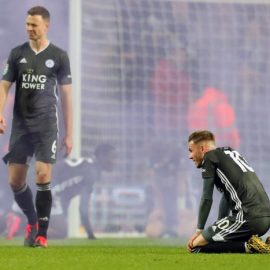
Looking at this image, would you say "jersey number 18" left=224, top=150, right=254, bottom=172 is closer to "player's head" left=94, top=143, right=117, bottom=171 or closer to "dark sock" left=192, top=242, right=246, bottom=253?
"dark sock" left=192, top=242, right=246, bottom=253

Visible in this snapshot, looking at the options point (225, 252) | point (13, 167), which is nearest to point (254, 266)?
point (225, 252)

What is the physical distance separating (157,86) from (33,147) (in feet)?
25.3

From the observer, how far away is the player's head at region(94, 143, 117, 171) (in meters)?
16.2

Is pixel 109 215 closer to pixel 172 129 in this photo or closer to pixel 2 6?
pixel 172 129

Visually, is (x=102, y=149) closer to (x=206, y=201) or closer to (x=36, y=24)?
(x=36, y=24)

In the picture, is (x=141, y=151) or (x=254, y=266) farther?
(x=141, y=151)

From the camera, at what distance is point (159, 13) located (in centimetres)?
1741

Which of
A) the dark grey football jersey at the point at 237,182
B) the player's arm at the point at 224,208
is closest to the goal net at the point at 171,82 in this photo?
the player's arm at the point at 224,208

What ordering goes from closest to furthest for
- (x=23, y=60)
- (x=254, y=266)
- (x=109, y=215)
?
1. (x=254, y=266)
2. (x=23, y=60)
3. (x=109, y=215)

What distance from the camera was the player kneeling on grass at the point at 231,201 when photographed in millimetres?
7723

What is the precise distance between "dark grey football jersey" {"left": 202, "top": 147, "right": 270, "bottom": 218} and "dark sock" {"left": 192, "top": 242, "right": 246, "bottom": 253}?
0.23 meters

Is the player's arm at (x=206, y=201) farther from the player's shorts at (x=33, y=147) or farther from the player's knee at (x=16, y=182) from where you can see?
the player's knee at (x=16, y=182)

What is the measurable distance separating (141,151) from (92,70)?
1354 millimetres

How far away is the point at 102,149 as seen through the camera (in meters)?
16.4
